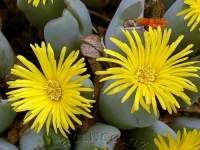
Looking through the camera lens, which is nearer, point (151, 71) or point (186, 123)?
point (151, 71)

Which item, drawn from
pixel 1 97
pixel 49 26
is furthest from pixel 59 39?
pixel 1 97

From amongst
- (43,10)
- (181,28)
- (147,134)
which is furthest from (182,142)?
(43,10)

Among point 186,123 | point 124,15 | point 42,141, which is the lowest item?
point 186,123

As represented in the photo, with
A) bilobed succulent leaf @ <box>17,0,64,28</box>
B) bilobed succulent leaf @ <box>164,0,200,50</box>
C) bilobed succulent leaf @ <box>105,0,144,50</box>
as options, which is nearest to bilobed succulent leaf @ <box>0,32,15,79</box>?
bilobed succulent leaf @ <box>17,0,64,28</box>

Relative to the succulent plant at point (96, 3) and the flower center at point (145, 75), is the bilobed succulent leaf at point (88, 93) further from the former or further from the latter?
the succulent plant at point (96, 3)

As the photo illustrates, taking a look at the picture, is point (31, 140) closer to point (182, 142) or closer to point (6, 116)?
point (6, 116)

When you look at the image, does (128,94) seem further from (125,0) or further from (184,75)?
(125,0)
